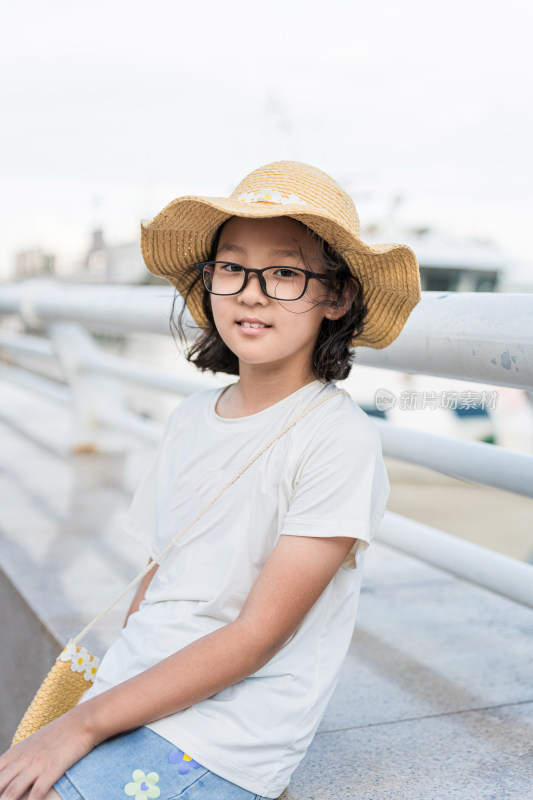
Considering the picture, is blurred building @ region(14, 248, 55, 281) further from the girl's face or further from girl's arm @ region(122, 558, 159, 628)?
the girl's face

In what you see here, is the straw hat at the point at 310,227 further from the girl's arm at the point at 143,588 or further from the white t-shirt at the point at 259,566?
the girl's arm at the point at 143,588

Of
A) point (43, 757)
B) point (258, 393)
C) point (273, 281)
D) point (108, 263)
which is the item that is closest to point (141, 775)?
point (43, 757)

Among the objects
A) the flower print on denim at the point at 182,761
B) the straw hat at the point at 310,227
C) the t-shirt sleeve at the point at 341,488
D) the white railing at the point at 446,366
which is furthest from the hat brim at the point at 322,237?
the flower print on denim at the point at 182,761

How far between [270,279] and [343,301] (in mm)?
159

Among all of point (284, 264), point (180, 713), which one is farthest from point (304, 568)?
point (284, 264)

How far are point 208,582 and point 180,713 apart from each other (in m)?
0.22

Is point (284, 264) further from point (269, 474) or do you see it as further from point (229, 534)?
point (229, 534)

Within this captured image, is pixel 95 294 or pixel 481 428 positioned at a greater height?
pixel 95 294

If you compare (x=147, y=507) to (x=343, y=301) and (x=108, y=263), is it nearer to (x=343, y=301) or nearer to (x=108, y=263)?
(x=343, y=301)

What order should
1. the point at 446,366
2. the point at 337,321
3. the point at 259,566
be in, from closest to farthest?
the point at 259,566 → the point at 337,321 → the point at 446,366

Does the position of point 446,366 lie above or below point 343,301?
below

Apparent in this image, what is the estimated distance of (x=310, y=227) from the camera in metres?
1.38

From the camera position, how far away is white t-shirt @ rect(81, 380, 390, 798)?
1.27 m

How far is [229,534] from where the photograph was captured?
1413 millimetres
